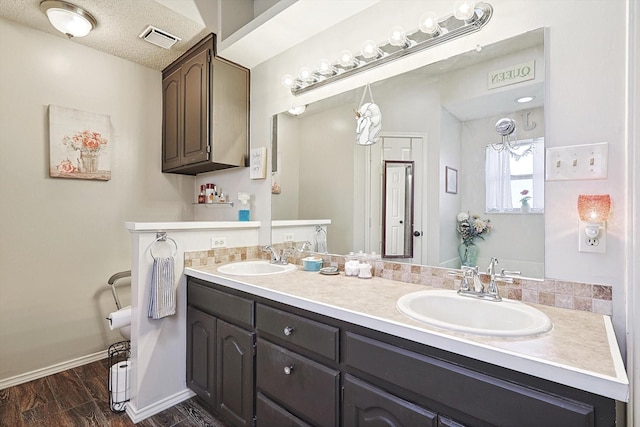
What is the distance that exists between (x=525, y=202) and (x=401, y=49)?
0.96 metres

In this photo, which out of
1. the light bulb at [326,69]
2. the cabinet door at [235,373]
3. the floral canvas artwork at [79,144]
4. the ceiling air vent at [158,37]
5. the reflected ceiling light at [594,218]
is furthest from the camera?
Answer: the floral canvas artwork at [79,144]

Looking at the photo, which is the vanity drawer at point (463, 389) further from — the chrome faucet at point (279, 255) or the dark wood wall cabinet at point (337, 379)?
the chrome faucet at point (279, 255)

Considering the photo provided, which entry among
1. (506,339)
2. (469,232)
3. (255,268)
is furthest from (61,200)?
(506,339)

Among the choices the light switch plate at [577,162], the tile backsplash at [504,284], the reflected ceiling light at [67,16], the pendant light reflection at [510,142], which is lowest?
the tile backsplash at [504,284]

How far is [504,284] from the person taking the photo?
130 cm

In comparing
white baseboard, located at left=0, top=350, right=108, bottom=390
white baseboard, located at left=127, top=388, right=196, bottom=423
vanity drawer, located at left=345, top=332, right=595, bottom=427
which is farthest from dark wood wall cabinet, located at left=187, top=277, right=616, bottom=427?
white baseboard, located at left=0, top=350, right=108, bottom=390

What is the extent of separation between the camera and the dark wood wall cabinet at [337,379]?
788 mm

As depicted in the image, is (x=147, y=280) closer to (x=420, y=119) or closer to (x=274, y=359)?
(x=274, y=359)

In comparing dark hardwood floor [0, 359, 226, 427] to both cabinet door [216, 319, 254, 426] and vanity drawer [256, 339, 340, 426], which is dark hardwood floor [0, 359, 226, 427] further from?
vanity drawer [256, 339, 340, 426]

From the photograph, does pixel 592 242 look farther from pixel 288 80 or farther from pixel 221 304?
pixel 288 80

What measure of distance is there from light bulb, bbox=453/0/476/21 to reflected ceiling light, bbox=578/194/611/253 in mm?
867

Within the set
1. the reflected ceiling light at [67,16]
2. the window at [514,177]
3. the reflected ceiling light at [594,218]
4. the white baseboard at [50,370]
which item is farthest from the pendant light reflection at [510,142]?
the white baseboard at [50,370]

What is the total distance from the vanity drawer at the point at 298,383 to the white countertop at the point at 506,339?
0.23 m

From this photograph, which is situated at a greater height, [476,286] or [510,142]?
[510,142]
